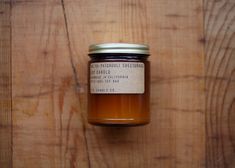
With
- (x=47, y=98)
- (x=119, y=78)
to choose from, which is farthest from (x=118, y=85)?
(x=47, y=98)

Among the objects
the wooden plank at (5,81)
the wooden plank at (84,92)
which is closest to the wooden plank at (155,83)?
the wooden plank at (84,92)

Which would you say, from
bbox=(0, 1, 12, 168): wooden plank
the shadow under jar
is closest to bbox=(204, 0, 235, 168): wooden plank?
the shadow under jar

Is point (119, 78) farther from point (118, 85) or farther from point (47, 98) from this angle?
point (47, 98)

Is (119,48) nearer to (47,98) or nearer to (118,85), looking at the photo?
(118,85)

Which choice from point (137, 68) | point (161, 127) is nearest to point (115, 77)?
point (137, 68)

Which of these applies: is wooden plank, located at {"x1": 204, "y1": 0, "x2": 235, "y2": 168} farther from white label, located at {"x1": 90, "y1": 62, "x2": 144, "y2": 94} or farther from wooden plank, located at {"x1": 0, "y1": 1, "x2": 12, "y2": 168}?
wooden plank, located at {"x1": 0, "y1": 1, "x2": 12, "y2": 168}

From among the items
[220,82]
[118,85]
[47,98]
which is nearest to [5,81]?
[47,98]
